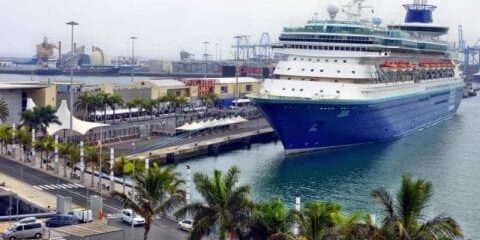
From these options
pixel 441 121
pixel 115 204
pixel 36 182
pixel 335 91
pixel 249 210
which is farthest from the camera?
pixel 441 121

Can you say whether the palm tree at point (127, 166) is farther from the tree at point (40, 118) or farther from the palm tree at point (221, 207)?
the palm tree at point (221, 207)

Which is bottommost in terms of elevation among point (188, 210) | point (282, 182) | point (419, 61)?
point (282, 182)

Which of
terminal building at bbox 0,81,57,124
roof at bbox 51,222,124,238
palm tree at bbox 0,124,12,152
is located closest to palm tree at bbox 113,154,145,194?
roof at bbox 51,222,124,238

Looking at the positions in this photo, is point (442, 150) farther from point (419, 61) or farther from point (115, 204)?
point (115, 204)

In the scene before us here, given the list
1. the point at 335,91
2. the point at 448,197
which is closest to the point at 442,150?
the point at 335,91

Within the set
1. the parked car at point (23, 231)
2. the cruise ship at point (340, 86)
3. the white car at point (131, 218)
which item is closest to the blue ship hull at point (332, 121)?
the cruise ship at point (340, 86)

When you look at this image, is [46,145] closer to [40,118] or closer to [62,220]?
[40,118]

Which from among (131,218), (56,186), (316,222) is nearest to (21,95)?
(56,186)

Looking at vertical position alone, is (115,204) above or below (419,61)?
below
